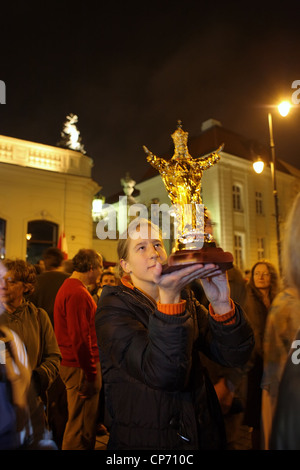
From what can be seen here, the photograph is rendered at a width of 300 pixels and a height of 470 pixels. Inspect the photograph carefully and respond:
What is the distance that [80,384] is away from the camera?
12.4 ft

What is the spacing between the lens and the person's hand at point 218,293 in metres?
1.87

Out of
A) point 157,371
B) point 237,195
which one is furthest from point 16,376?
point 237,195

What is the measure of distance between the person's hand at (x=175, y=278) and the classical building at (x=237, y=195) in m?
20.1

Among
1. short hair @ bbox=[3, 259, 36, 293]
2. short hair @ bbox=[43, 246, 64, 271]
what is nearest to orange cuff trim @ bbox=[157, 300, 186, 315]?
short hair @ bbox=[3, 259, 36, 293]

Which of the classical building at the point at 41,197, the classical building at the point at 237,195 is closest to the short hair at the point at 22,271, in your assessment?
the classical building at the point at 41,197

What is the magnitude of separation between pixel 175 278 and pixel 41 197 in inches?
523

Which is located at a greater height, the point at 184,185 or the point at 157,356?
the point at 184,185

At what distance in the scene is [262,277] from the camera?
164 inches

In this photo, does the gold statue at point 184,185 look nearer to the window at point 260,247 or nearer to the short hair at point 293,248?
the short hair at point 293,248

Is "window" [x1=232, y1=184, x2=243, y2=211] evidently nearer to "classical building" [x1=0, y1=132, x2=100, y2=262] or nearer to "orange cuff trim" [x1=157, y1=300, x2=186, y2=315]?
"classical building" [x1=0, y1=132, x2=100, y2=262]

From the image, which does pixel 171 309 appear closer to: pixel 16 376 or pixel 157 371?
pixel 157 371

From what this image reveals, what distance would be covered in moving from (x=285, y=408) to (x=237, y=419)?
2.69 metres
